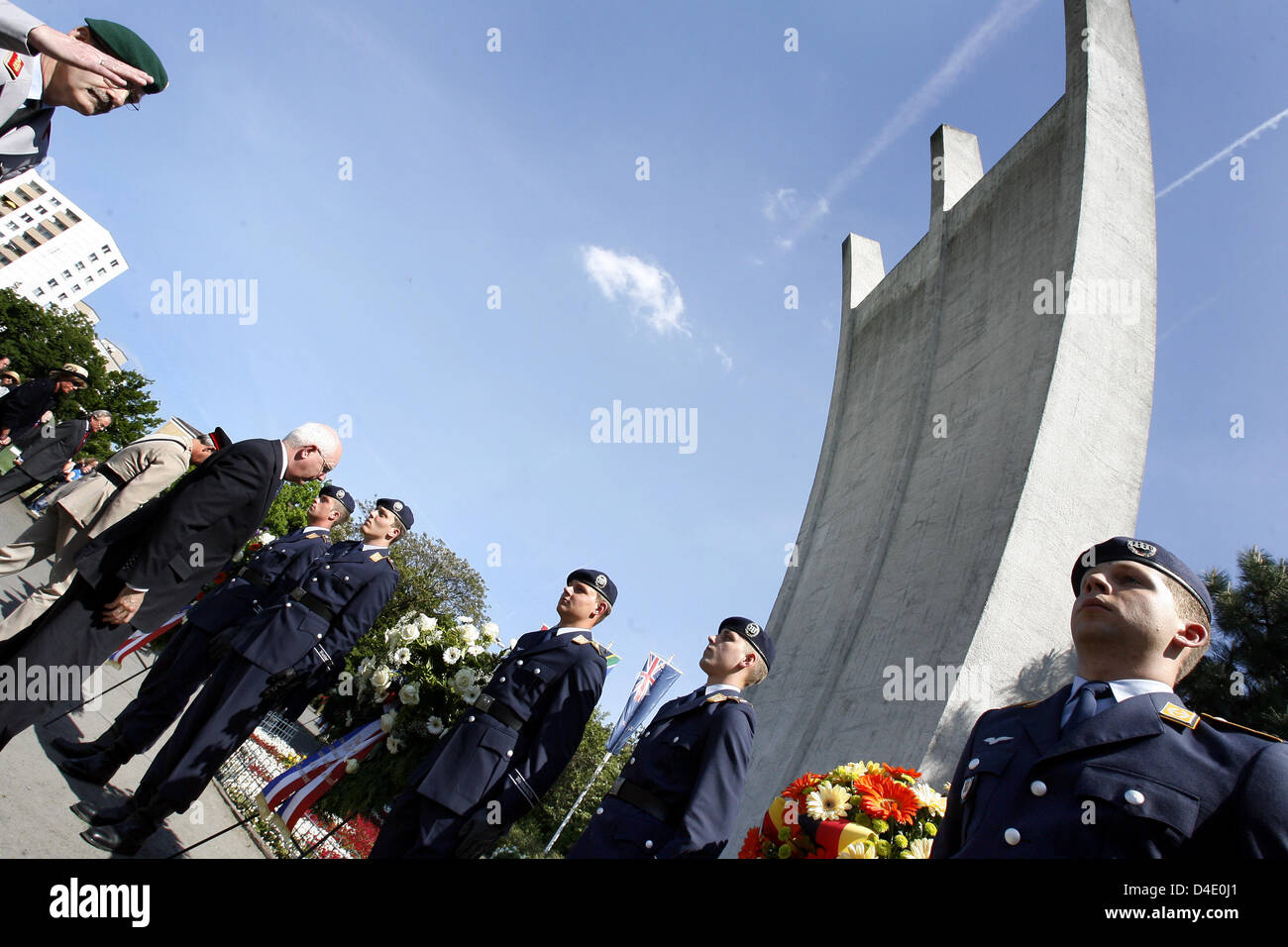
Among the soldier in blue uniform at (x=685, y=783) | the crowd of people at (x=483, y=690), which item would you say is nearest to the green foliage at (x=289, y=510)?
the crowd of people at (x=483, y=690)

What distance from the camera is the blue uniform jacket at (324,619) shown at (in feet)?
14.3

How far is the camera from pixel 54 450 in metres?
9.70

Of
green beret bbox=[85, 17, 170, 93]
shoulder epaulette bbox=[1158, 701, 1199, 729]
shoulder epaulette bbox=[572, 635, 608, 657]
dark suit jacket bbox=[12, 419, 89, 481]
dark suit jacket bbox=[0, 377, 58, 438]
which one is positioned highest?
green beret bbox=[85, 17, 170, 93]

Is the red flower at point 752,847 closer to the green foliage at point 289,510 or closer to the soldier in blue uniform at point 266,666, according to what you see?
the soldier in blue uniform at point 266,666

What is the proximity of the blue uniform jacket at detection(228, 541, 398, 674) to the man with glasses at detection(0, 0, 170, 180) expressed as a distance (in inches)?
112

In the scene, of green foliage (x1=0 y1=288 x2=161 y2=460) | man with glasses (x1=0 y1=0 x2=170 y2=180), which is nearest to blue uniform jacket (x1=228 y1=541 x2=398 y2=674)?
man with glasses (x1=0 y1=0 x2=170 y2=180)

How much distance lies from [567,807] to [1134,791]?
42.3 ft

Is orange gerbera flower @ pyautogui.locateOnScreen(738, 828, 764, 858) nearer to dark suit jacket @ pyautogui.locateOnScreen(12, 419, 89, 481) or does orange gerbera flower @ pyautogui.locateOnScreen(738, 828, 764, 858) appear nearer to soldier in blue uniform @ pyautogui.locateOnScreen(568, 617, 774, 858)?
soldier in blue uniform @ pyautogui.locateOnScreen(568, 617, 774, 858)

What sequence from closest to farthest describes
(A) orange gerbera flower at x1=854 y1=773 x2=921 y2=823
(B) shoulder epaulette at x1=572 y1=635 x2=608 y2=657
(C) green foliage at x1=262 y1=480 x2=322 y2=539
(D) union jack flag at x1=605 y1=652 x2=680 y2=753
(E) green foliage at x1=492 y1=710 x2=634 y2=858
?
(A) orange gerbera flower at x1=854 y1=773 x2=921 y2=823 → (B) shoulder epaulette at x1=572 y1=635 x2=608 y2=657 → (E) green foliage at x1=492 y1=710 x2=634 y2=858 → (D) union jack flag at x1=605 y1=652 x2=680 y2=753 → (C) green foliage at x1=262 y1=480 x2=322 y2=539

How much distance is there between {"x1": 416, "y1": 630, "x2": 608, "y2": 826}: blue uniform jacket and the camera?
3416mm

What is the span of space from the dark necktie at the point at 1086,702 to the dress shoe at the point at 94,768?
5335mm

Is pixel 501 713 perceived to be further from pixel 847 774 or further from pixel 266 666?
pixel 847 774

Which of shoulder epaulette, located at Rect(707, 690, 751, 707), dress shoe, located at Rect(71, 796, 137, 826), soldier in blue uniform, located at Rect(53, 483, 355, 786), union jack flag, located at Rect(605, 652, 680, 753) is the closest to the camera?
→ shoulder epaulette, located at Rect(707, 690, 751, 707)
